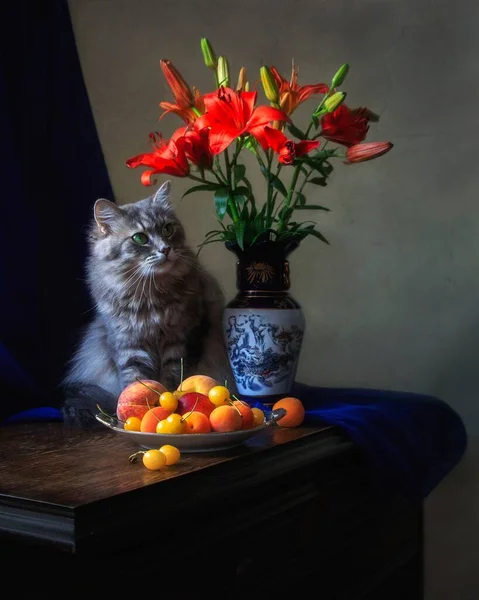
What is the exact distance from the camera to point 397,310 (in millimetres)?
1842

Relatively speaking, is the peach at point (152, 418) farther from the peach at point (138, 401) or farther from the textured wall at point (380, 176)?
the textured wall at point (380, 176)

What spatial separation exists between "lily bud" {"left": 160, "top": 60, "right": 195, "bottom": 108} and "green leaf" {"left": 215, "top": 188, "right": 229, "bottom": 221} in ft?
0.59

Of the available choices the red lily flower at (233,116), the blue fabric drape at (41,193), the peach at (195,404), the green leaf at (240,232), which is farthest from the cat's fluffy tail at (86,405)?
the red lily flower at (233,116)

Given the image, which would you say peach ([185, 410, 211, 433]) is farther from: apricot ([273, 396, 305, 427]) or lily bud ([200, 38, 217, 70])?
lily bud ([200, 38, 217, 70])

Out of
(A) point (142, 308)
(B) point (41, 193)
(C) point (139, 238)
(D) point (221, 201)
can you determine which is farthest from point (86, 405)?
(B) point (41, 193)

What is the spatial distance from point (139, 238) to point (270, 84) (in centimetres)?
37

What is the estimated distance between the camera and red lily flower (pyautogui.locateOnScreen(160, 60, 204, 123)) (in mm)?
1289

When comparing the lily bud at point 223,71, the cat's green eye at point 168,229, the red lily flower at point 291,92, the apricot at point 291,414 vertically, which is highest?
the lily bud at point 223,71

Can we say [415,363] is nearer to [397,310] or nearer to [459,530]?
[397,310]

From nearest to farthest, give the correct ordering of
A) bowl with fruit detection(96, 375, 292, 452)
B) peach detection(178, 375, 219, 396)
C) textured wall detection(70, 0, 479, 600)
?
bowl with fruit detection(96, 375, 292, 452) → peach detection(178, 375, 219, 396) → textured wall detection(70, 0, 479, 600)

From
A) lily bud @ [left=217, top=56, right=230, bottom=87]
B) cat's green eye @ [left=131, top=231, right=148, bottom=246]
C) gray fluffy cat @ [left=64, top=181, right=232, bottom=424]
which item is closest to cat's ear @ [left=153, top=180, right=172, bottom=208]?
gray fluffy cat @ [left=64, top=181, right=232, bottom=424]

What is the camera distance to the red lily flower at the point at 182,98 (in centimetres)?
129

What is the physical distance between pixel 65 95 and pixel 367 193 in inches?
30.7

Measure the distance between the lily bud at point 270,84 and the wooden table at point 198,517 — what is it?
1.93 ft
